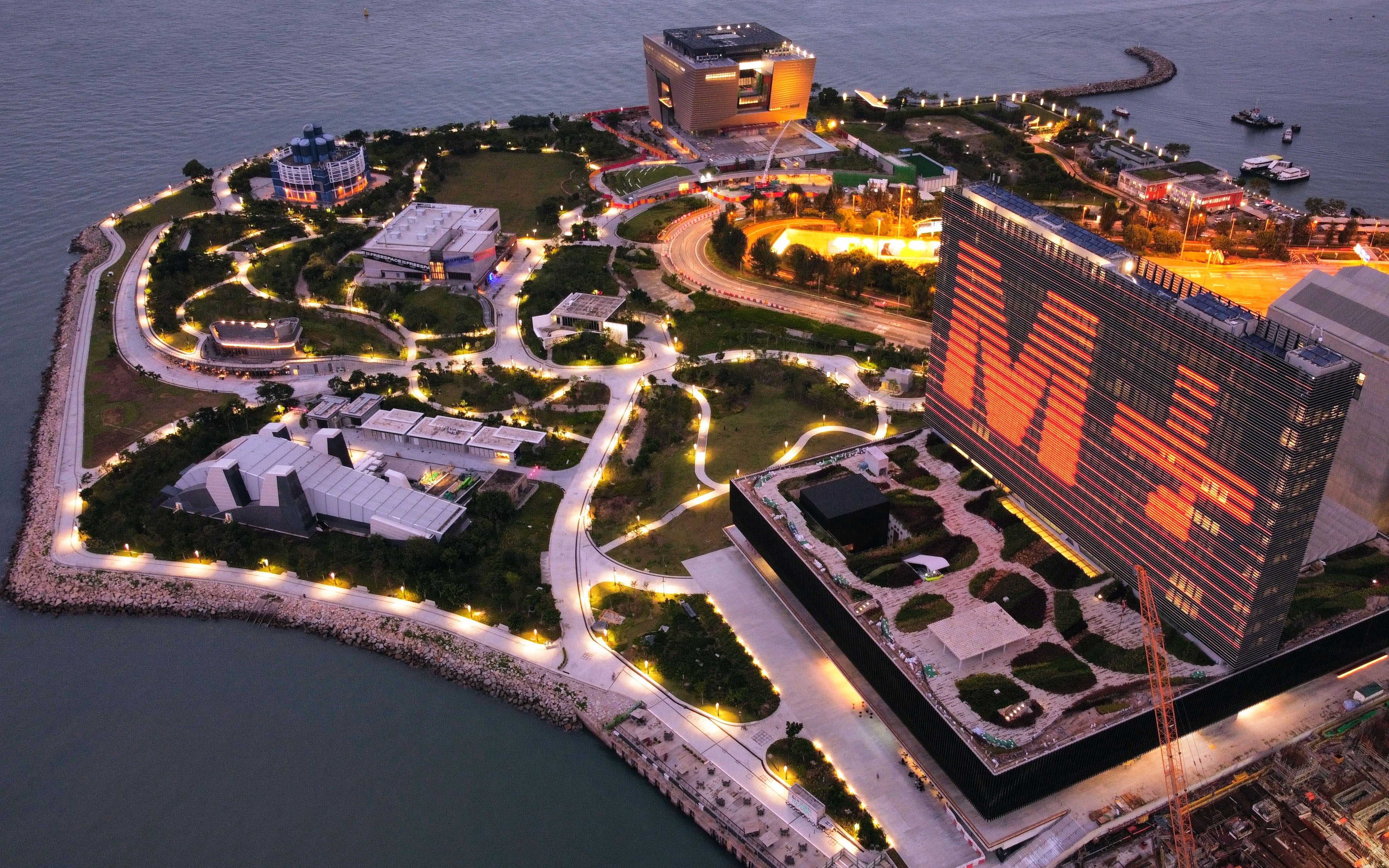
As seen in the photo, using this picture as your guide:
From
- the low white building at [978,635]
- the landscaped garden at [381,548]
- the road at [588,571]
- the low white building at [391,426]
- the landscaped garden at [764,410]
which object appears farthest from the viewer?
the low white building at [391,426]

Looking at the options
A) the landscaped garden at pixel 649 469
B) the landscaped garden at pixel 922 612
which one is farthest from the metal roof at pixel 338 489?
the landscaped garden at pixel 922 612

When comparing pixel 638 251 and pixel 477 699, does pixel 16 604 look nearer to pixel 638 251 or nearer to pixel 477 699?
pixel 477 699

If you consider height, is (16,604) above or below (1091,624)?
below

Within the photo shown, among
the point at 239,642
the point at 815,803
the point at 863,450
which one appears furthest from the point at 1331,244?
the point at 239,642

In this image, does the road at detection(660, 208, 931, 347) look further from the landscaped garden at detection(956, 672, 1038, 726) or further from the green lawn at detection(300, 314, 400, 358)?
the landscaped garden at detection(956, 672, 1038, 726)

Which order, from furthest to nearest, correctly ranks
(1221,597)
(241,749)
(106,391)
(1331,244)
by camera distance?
(1331,244) < (106,391) < (241,749) < (1221,597)

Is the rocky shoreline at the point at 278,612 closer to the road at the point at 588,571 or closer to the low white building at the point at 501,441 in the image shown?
the road at the point at 588,571
